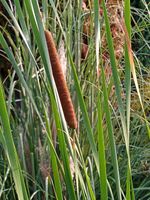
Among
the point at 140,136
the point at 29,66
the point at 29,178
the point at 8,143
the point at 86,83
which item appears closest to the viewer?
the point at 8,143

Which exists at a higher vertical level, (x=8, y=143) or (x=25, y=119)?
(x=8, y=143)

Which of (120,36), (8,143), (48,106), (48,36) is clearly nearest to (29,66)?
(48,106)

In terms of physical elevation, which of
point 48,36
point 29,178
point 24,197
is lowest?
point 29,178

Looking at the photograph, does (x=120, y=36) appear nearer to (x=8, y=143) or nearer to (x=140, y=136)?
(x=140, y=136)

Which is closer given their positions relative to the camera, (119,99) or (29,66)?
(119,99)

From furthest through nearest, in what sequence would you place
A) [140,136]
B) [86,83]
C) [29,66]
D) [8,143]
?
[140,136] < [86,83] < [29,66] < [8,143]

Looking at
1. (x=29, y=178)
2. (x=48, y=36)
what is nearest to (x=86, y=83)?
(x=29, y=178)

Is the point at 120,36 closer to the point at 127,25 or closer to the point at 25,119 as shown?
the point at 25,119

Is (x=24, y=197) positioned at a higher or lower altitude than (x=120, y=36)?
higher

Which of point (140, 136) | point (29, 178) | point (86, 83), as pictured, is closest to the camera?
point (29, 178)
